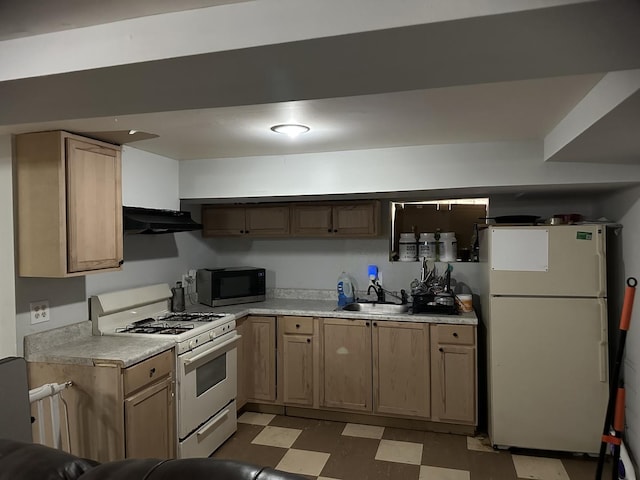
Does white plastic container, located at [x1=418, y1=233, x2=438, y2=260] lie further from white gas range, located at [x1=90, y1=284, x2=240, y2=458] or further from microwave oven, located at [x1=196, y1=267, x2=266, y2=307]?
white gas range, located at [x1=90, y1=284, x2=240, y2=458]

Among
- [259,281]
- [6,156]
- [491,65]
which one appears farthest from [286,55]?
[259,281]

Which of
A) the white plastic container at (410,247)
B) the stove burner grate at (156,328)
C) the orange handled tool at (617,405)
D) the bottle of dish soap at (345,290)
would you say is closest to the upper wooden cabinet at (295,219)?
the white plastic container at (410,247)

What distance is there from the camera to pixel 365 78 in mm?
1257

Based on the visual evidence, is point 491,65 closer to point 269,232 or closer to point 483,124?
point 483,124

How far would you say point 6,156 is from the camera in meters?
2.49

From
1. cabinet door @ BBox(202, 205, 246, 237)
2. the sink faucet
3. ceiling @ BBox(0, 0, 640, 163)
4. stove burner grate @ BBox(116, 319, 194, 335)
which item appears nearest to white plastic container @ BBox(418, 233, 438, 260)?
the sink faucet

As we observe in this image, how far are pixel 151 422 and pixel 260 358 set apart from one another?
133 centimetres

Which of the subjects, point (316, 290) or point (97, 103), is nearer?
point (97, 103)

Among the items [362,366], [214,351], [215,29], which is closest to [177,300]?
[214,351]

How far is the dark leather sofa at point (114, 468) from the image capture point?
100cm

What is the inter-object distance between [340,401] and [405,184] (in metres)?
1.79

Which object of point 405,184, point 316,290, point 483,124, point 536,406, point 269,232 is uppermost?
point 483,124

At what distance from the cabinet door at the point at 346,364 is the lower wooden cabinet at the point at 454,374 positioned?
51cm

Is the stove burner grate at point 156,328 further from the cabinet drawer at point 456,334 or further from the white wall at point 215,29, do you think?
the white wall at point 215,29
